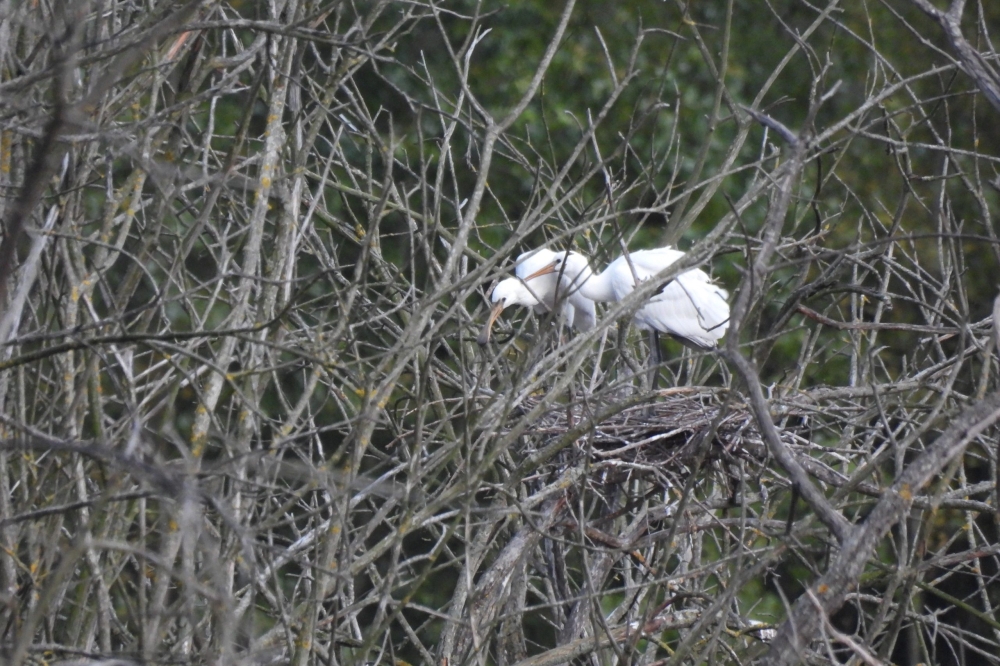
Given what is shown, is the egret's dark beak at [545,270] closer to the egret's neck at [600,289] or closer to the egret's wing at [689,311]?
the egret's neck at [600,289]

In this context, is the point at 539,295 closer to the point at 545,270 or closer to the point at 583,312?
the point at 545,270

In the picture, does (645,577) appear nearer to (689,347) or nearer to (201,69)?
(201,69)

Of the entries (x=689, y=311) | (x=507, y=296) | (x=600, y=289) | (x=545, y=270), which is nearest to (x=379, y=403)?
(x=507, y=296)

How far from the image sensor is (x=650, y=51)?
8.50 metres

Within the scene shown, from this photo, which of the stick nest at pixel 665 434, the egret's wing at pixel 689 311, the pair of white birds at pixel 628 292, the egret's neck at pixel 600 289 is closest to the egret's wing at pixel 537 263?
the pair of white birds at pixel 628 292

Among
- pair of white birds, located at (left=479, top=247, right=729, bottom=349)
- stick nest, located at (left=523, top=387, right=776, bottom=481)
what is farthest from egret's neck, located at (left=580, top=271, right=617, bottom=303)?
stick nest, located at (left=523, top=387, right=776, bottom=481)

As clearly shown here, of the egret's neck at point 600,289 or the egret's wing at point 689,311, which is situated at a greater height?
the egret's neck at point 600,289

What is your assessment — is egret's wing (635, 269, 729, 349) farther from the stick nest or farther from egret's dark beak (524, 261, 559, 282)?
the stick nest

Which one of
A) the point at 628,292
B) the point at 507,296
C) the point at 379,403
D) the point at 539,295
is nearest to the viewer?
the point at 379,403

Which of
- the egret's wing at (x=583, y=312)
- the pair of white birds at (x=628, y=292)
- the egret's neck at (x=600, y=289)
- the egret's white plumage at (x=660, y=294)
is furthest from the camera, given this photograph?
the egret's wing at (x=583, y=312)

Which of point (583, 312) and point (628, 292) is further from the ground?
point (628, 292)

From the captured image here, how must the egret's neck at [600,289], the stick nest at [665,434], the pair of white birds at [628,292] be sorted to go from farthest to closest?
the egret's neck at [600,289]
the pair of white birds at [628,292]
the stick nest at [665,434]

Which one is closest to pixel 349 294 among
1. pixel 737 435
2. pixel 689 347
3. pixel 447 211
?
pixel 737 435

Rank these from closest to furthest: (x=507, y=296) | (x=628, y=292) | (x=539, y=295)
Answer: (x=507, y=296) < (x=628, y=292) < (x=539, y=295)
